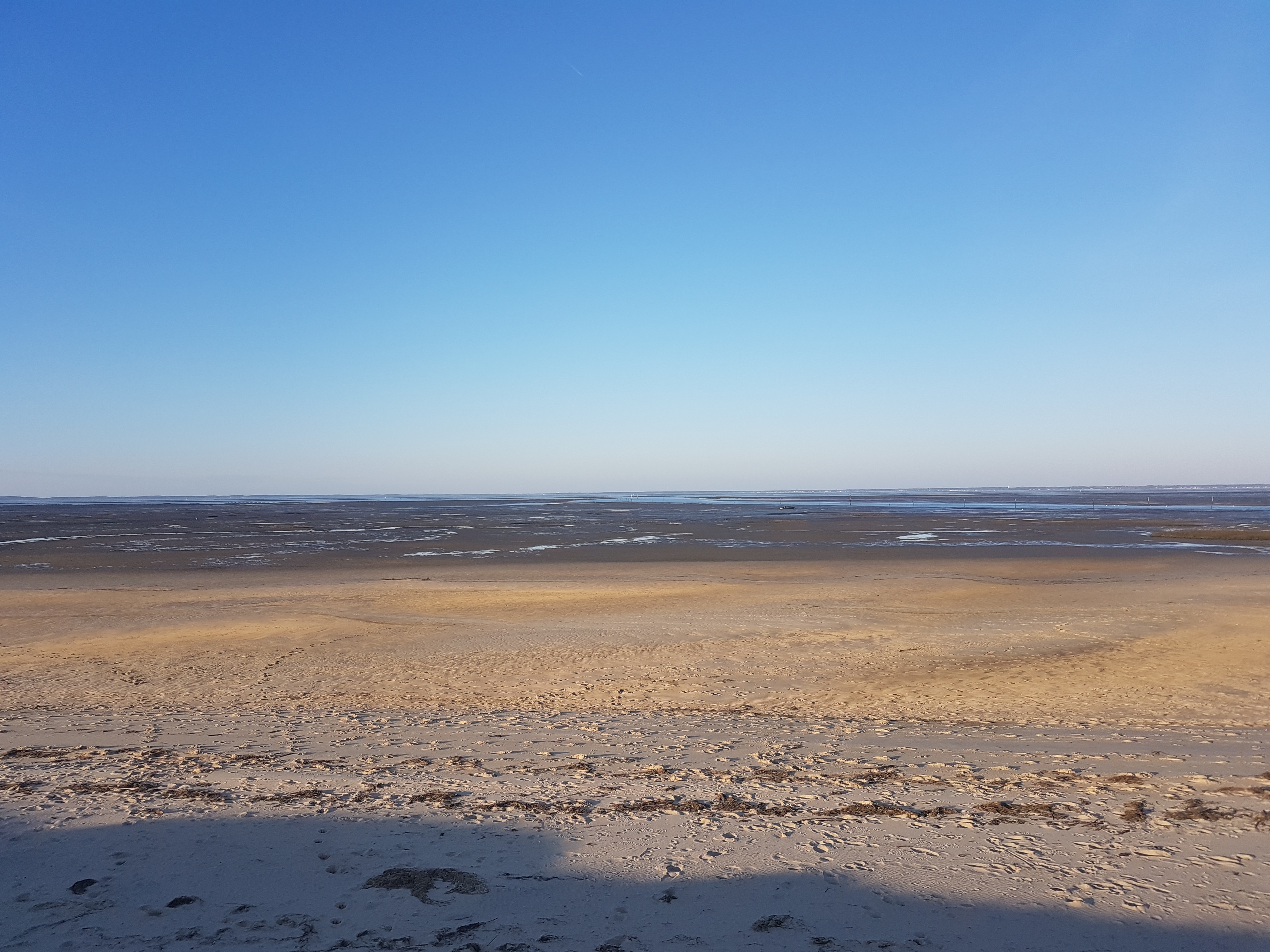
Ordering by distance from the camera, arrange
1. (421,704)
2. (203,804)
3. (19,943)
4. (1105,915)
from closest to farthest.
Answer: (19,943) → (1105,915) → (203,804) → (421,704)

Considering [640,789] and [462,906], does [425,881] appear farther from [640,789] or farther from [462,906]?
[640,789]

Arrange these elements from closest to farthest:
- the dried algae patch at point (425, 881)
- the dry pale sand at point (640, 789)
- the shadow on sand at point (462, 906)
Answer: the shadow on sand at point (462, 906), the dry pale sand at point (640, 789), the dried algae patch at point (425, 881)

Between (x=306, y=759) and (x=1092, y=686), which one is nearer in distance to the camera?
(x=306, y=759)

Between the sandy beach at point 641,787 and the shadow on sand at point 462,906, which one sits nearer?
the shadow on sand at point 462,906

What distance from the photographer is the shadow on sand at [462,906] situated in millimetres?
4359

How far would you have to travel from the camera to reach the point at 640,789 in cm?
671

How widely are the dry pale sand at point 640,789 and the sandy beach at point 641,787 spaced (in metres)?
0.03

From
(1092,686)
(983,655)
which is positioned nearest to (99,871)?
(1092,686)

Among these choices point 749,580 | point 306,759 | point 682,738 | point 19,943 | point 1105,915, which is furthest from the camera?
point 749,580

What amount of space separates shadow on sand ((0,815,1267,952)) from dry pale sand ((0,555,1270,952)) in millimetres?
20

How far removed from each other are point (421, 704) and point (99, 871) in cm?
545

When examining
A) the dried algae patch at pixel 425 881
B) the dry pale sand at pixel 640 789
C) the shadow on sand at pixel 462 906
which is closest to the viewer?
the shadow on sand at pixel 462 906

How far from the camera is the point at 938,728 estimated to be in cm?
892

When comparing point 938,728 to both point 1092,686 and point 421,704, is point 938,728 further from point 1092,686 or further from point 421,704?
point 421,704
